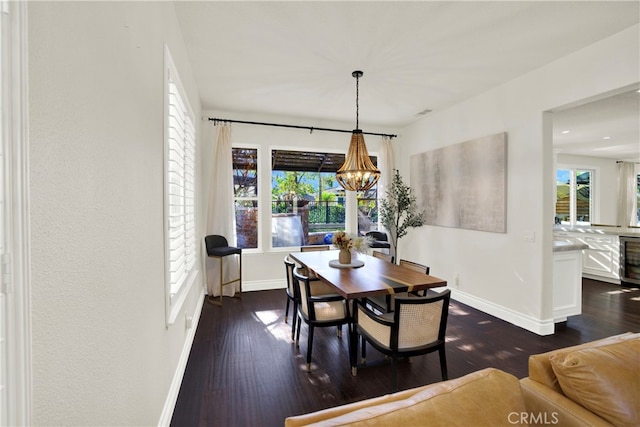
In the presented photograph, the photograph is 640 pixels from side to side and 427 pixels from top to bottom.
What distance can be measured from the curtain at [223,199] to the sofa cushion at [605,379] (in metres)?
4.01

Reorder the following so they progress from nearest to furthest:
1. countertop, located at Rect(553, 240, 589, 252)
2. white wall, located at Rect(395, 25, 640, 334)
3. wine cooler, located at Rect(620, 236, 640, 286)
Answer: white wall, located at Rect(395, 25, 640, 334)
countertop, located at Rect(553, 240, 589, 252)
wine cooler, located at Rect(620, 236, 640, 286)

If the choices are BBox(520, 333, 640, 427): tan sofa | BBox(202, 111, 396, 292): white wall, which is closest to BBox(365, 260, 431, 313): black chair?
BBox(520, 333, 640, 427): tan sofa

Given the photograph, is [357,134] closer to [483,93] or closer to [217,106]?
[483,93]

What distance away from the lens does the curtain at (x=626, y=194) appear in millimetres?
7273

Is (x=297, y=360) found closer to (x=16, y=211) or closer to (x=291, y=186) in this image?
(x=16, y=211)

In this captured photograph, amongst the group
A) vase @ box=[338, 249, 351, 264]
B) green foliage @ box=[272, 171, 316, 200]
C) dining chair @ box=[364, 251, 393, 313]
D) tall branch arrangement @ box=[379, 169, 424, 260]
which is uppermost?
green foliage @ box=[272, 171, 316, 200]

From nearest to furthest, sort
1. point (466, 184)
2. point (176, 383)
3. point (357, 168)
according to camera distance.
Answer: point (176, 383) < point (357, 168) < point (466, 184)

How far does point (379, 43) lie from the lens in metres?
2.66

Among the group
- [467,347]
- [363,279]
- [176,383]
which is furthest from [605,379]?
[176,383]

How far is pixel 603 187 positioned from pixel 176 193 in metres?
9.60

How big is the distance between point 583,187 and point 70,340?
9.76 m

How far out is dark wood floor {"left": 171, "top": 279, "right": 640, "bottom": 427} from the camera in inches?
81.4

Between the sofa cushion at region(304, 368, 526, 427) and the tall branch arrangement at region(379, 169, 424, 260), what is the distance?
402 centimetres

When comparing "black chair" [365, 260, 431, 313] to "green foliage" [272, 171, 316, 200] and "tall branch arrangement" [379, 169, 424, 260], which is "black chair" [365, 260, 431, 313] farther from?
"green foliage" [272, 171, 316, 200]
